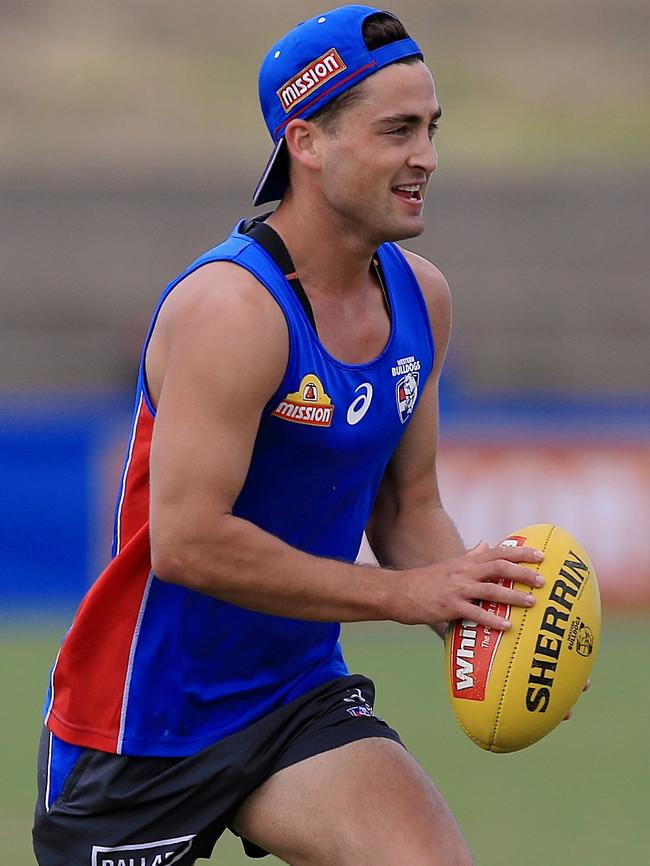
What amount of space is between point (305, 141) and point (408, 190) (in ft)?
0.95

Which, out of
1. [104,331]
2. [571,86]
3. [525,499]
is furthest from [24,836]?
[571,86]

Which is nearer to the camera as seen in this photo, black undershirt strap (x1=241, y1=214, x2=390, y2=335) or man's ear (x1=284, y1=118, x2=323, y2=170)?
black undershirt strap (x1=241, y1=214, x2=390, y2=335)

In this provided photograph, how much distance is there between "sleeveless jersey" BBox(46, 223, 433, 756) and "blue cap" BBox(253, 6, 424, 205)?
0.32m

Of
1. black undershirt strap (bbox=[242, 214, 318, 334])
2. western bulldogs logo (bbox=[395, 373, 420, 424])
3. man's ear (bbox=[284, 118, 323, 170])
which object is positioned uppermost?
man's ear (bbox=[284, 118, 323, 170])

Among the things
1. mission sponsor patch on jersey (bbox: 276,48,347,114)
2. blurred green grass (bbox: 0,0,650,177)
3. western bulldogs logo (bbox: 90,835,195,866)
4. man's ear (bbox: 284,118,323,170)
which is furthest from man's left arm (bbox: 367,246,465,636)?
blurred green grass (bbox: 0,0,650,177)

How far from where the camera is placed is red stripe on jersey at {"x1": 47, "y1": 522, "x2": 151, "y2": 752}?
13.2 feet

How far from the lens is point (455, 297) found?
18.3 meters

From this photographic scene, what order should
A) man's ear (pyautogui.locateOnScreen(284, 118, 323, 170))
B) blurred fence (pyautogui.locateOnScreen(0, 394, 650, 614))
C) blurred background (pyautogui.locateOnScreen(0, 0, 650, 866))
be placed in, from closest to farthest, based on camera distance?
man's ear (pyautogui.locateOnScreen(284, 118, 323, 170)), blurred background (pyautogui.locateOnScreen(0, 0, 650, 866)), blurred fence (pyautogui.locateOnScreen(0, 394, 650, 614))

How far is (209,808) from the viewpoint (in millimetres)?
3953

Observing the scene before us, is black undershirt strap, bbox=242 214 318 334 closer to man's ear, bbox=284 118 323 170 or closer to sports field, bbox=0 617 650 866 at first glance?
man's ear, bbox=284 118 323 170

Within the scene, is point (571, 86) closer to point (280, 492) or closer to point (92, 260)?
point (92, 260)

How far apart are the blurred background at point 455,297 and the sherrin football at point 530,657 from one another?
2627mm

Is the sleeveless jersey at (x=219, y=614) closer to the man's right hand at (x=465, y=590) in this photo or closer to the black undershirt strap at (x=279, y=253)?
the black undershirt strap at (x=279, y=253)

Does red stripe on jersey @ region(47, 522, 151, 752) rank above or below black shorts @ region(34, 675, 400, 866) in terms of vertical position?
above
